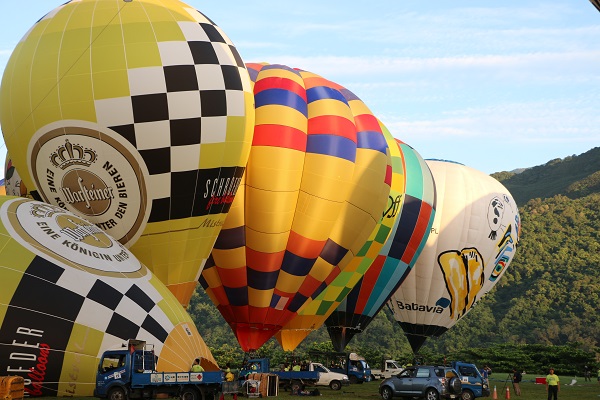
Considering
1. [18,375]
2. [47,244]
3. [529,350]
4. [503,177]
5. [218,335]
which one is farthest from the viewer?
[503,177]

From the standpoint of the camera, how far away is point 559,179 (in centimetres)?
10319

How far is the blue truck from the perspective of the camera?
14.8 m

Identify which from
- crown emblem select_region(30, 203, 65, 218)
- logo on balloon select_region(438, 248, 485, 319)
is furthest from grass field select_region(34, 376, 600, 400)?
logo on balloon select_region(438, 248, 485, 319)

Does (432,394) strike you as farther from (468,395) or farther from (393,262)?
(393,262)

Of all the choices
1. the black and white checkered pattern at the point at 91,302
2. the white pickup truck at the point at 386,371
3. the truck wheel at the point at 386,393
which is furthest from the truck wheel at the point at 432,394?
the white pickup truck at the point at 386,371

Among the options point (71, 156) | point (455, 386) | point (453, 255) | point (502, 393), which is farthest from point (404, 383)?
point (453, 255)

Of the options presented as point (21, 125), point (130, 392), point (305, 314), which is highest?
point (21, 125)

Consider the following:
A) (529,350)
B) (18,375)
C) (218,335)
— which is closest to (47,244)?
(18,375)

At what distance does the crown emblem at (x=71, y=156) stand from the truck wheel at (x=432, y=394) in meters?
8.61

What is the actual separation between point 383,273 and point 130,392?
14.3 metres

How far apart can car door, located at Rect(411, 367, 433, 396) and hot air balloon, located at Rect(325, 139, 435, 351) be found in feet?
27.0

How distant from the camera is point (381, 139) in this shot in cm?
2483

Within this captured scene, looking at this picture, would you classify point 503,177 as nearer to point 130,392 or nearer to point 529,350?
point 529,350

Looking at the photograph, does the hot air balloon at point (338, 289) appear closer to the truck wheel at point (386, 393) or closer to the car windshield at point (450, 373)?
the truck wheel at point (386, 393)
